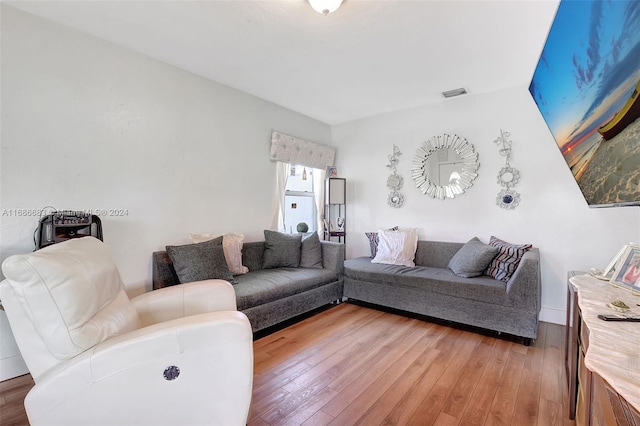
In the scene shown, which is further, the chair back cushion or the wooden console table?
the chair back cushion

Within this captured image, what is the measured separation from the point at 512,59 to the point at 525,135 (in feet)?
2.93

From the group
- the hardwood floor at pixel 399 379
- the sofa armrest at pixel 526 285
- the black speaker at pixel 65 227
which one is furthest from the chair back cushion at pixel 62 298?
the sofa armrest at pixel 526 285

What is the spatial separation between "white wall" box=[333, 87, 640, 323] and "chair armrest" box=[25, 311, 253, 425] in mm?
3049

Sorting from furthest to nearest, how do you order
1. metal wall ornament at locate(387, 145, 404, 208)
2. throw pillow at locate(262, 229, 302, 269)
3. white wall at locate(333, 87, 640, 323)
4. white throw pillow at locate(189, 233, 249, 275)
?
metal wall ornament at locate(387, 145, 404, 208)
throw pillow at locate(262, 229, 302, 269)
white throw pillow at locate(189, 233, 249, 275)
white wall at locate(333, 87, 640, 323)

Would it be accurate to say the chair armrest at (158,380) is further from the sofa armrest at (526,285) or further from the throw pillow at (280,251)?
the sofa armrest at (526,285)

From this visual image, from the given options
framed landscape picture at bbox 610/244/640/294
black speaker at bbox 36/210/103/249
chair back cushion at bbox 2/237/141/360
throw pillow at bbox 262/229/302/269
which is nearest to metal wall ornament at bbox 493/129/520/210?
framed landscape picture at bbox 610/244/640/294

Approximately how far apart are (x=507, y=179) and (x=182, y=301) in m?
3.35

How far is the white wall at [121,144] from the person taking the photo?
A: 1.94m

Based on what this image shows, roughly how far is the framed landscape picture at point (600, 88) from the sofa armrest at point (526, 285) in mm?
851

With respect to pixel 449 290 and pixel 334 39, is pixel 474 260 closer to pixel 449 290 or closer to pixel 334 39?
pixel 449 290

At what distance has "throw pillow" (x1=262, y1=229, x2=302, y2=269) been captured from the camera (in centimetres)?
328

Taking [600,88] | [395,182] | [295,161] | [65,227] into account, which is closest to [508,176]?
[395,182]

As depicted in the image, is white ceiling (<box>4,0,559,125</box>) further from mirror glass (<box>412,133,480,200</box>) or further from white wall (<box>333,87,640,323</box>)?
mirror glass (<box>412,133,480,200</box>)

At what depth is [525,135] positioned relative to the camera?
120 inches
